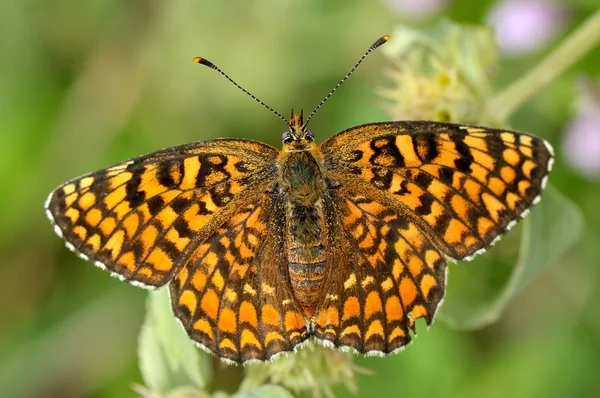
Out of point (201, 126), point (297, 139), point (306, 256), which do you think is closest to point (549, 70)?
point (297, 139)

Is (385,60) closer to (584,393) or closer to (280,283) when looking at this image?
(584,393)

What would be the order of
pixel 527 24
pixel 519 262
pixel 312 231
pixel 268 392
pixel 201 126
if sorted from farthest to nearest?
pixel 201 126, pixel 527 24, pixel 519 262, pixel 312 231, pixel 268 392

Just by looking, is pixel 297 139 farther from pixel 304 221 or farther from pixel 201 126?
pixel 201 126

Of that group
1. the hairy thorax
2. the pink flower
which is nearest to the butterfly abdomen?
the hairy thorax

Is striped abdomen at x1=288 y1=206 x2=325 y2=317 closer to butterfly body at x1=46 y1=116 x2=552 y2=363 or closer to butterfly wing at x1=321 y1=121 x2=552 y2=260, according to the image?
butterfly body at x1=46 y1=116 x2=552 y2=363

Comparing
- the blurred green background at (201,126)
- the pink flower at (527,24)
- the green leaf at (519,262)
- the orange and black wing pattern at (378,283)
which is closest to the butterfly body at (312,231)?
the orange and black wing pattern at (378,283)

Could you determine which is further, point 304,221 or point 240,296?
point 304,221
